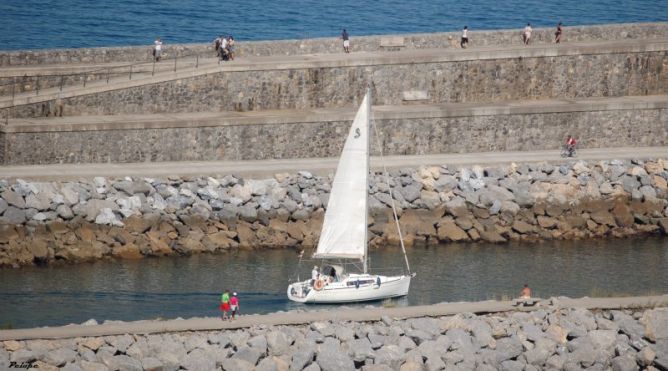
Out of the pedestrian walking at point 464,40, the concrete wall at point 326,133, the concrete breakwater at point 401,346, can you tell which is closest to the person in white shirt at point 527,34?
the pedestrian walking at point 464,40

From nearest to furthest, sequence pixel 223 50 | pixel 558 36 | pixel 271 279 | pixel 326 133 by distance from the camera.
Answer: pixel 271 279 → pixel 326 133 → pixel 223 50 → pixel 558 36

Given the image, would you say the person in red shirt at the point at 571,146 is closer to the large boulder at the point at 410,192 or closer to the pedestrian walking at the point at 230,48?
the large boulder at the point at 410,192

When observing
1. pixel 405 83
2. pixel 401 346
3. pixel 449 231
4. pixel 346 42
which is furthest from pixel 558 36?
pixel 401 346

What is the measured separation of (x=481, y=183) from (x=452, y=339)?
15.7 m

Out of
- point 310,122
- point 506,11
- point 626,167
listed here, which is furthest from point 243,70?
point 506,11

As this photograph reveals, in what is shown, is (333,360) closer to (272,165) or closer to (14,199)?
(14,199)

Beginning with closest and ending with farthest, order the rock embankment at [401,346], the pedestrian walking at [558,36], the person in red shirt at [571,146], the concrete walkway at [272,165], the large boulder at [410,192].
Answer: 1. the rock embankment at [401,346]
2. the concrete walkway at [272,165]
3. the large boulder at [410,192]
4. the person in red shirt at [571,146]
5. the pedestrian walking at [558,36]

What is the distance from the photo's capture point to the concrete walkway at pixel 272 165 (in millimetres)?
54531

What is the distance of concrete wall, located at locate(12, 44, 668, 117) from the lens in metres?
58.6

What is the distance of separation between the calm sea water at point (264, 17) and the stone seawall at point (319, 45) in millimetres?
20589

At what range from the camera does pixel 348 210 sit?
48781mm

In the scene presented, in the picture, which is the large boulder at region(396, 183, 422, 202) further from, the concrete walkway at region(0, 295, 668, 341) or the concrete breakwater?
the concrete breakwater

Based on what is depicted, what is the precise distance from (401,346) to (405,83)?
20856 millimetres

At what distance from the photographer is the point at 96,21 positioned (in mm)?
89688
